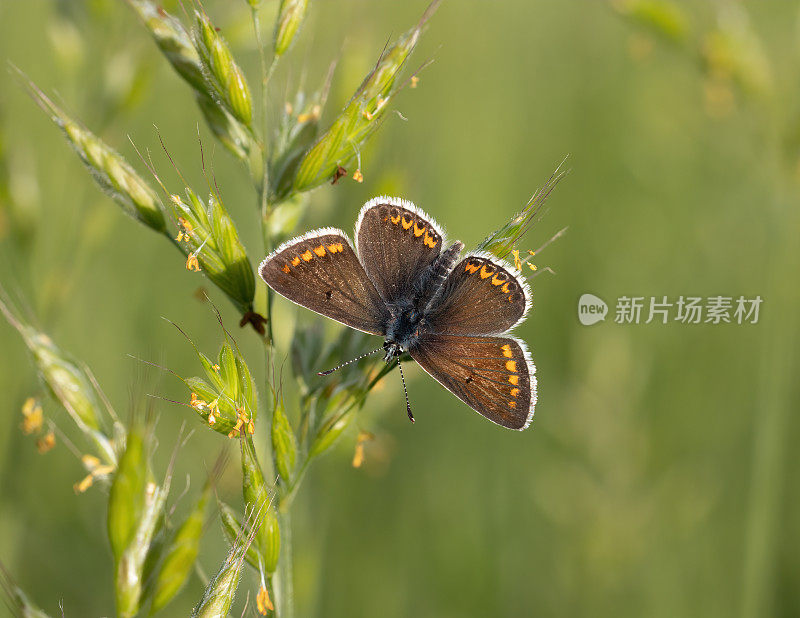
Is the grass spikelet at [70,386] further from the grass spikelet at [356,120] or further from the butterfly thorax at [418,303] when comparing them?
the butterfly thorax at [418,303]

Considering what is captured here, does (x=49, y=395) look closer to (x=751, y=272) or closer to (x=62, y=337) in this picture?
(x=62, y=337)

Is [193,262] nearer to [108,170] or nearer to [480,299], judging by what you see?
[108,170]

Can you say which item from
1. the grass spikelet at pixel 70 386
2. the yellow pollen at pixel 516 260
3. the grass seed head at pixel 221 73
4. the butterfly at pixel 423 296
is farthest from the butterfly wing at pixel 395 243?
the grass spikelet at pixel 70 386

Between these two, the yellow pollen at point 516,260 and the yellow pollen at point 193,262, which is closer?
the yellow pollen at point 193,262

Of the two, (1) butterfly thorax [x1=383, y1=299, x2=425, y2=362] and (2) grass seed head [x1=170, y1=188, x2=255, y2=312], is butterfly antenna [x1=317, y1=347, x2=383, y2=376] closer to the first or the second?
(1) butterfly thorax [x1=383, y1=299, x2=425, y2=362]

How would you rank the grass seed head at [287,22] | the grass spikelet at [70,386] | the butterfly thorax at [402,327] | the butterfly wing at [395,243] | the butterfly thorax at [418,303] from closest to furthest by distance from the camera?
the grass spikelet at [70,386]
the grass seed head at [287,22]
the butterfly thorax at [402,327]
the butterfly thorax at [418,303]
the butterfly wing at [395,243]

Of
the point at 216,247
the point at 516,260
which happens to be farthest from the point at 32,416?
the point at 516,260
